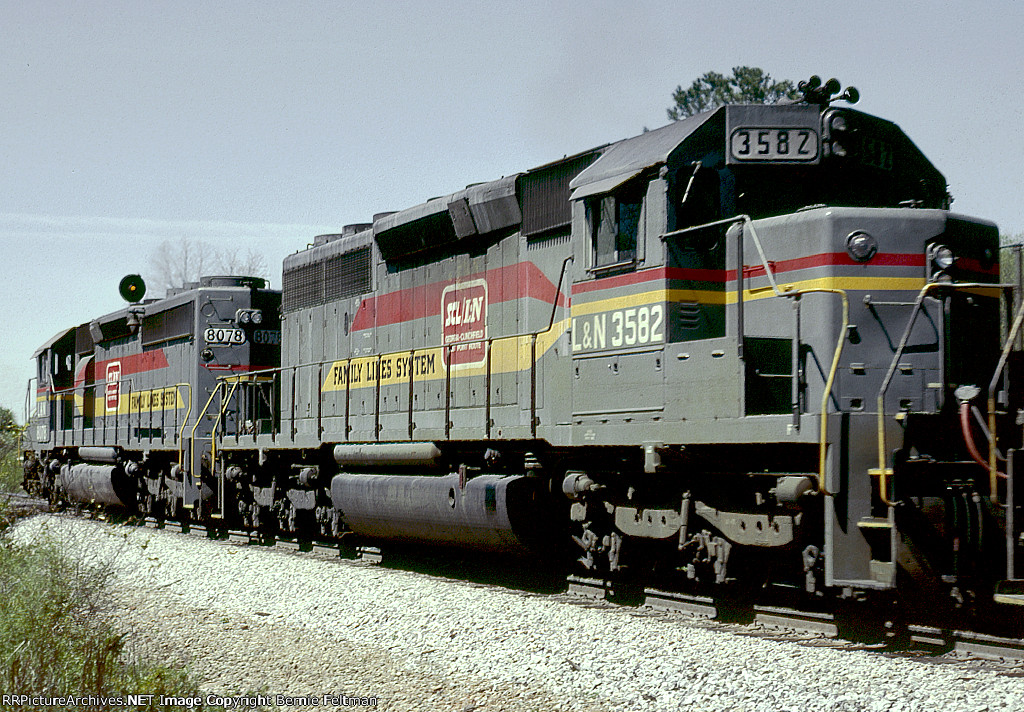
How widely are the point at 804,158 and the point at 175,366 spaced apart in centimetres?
1272

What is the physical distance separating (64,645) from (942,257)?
6296 millimetres

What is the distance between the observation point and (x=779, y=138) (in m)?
8.59

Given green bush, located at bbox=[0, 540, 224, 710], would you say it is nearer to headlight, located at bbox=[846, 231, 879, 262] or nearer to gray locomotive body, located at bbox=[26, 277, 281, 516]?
headlight, located at bbox=[846, 231, 879, 262]

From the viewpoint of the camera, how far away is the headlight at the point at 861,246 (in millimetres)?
7879

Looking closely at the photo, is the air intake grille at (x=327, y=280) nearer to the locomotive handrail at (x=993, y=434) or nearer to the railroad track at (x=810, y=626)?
the railroad track at (x=810, y=626)

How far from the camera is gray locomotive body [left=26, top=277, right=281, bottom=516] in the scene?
17.5 metres

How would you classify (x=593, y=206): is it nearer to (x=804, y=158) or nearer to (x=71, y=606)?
(x=804, y=158)

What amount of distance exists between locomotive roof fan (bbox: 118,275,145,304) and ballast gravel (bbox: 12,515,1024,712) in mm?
10384

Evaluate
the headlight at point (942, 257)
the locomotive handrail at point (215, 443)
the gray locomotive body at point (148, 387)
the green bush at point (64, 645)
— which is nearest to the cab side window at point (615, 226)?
the headlight at point (942, 257)

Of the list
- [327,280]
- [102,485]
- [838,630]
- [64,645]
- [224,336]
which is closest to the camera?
[64,645]

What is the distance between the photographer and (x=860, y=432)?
732cm

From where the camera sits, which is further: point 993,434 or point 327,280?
point 327,280

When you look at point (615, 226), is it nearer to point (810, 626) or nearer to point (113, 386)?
point (810, 626)

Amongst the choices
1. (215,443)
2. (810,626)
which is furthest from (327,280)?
(810,626)
